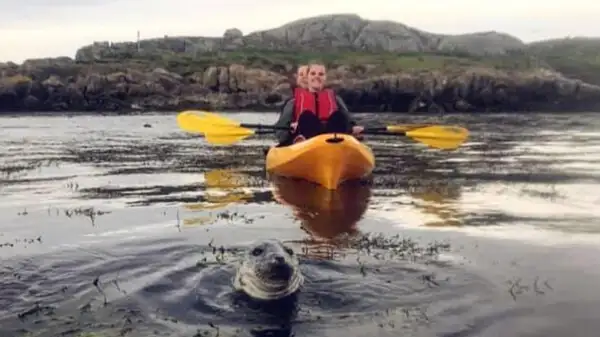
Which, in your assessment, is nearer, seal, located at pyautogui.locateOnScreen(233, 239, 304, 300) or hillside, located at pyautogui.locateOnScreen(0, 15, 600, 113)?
seal, located at pyautogui.locateOnScreen(233, 239, 304, 300)

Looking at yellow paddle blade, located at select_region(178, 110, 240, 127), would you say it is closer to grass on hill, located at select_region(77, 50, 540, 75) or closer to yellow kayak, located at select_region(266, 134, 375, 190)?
yellow kayak, located at select_region(266, 134, 375, 190)

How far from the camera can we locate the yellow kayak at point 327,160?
57.7 ft

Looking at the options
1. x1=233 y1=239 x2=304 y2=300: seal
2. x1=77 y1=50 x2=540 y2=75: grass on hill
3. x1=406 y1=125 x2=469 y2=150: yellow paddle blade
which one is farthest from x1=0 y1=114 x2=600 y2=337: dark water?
x1=77 y1=50 x2=540 y2=75: grass on hill

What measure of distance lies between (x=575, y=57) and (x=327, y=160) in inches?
3625

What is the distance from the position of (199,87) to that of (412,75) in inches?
777

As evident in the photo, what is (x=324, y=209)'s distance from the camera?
→ 1538 centimetres

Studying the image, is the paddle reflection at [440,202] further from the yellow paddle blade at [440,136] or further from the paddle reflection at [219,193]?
the paddle reflection at [219,193]

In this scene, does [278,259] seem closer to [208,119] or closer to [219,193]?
[219,193]

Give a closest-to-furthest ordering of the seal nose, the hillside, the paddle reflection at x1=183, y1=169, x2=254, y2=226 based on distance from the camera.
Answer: the seal nose < the paddle reflection at x1=183, y1=169, x2=254, y2=226 < the hillside

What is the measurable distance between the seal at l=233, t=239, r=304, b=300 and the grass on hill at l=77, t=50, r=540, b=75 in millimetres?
66370

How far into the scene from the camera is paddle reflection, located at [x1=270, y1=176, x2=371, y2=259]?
11893mm

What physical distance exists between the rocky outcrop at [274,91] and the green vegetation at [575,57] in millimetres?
12936

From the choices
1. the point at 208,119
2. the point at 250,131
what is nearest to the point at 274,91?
the point at 208,119

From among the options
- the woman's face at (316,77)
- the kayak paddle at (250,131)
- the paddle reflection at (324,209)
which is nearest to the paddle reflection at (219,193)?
the paddle reflection at (324,209)
